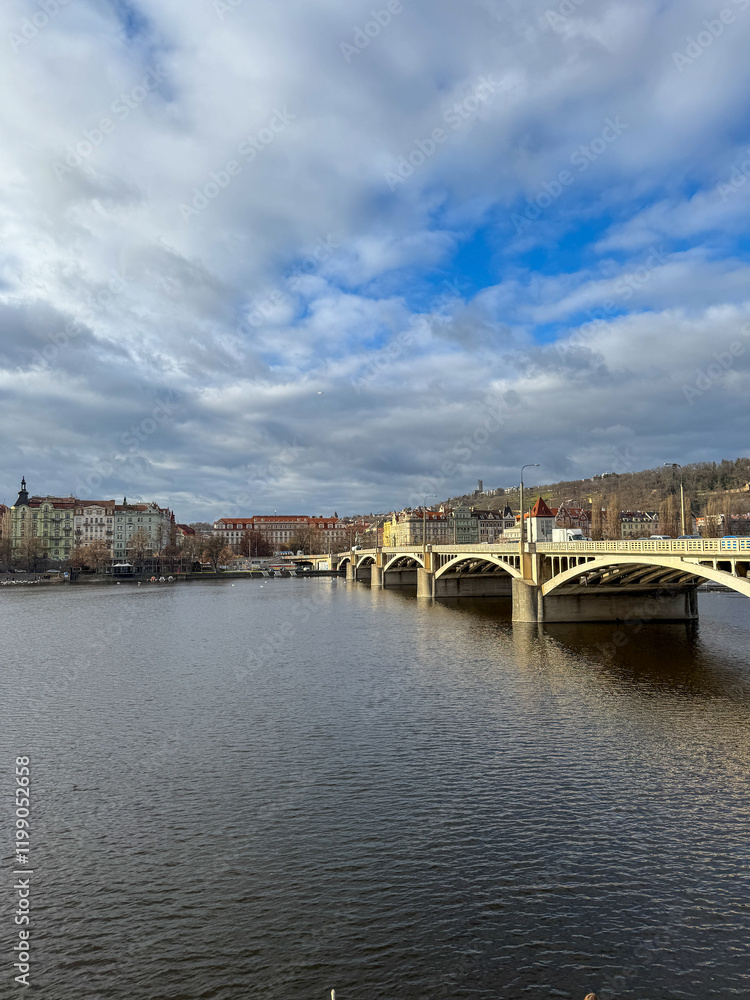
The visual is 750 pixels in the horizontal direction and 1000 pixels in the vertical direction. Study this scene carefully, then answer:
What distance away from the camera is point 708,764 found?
17.5 m

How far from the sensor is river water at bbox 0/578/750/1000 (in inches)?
371

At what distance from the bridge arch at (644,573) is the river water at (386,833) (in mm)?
→ 4709

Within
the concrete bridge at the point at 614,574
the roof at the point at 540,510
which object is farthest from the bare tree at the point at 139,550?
the concrete bridge at the point at 614,574

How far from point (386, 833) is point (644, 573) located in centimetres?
3110

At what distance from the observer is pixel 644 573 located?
39.7m

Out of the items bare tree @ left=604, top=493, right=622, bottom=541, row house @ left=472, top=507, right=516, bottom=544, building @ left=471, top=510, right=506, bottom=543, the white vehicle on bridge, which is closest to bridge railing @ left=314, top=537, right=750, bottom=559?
the white vehicle on bridge

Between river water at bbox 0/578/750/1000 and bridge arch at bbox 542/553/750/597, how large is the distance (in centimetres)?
471

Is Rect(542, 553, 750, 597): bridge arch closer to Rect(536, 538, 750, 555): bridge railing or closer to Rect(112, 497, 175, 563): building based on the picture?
Rect(536, 538, 750, 555): bridge railing

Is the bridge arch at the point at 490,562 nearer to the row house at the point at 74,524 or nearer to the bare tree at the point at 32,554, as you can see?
the bare tree at the point at 32,554

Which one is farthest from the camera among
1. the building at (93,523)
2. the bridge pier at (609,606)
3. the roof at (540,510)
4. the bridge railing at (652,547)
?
the building at (93,523)

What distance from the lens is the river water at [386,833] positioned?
9422mm

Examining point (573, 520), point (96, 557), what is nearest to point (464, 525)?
point (573, 520)

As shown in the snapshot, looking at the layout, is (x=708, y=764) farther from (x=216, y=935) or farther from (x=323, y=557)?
(x=323, y=557)

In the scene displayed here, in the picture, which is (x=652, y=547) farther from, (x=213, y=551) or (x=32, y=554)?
(x=32, y=554)
